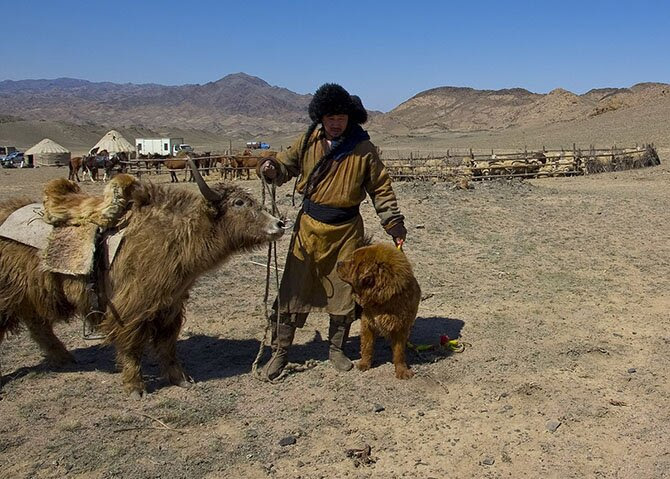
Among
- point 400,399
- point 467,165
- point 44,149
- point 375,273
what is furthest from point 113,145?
point 400,399

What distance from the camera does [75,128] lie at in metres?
85.8

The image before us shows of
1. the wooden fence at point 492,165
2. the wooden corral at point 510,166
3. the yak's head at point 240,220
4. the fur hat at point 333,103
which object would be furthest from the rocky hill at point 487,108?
the yak's head at point 240,220

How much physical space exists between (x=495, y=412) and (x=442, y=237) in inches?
250

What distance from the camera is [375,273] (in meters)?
4.57

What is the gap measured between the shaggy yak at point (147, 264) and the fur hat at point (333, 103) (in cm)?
84

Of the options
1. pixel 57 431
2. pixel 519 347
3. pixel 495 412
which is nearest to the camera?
pixel 57 431

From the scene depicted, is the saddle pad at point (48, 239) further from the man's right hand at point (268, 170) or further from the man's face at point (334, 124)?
the man's face at point (334, 124)

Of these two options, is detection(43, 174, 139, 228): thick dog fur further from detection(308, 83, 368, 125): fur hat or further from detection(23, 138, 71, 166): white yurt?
detection(23, 138, 71, 166): white yurt

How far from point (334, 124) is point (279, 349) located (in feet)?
5.82

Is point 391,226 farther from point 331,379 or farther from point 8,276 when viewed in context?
point 8,276

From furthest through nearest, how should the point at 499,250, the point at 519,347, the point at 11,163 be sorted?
the point at 11,163, the point at 499,250, the point at 519,347

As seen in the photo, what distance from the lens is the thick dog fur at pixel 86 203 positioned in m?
4.30

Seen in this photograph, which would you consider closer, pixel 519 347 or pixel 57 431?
pixel 57 431

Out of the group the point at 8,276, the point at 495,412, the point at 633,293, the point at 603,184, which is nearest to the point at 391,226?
the point at 495,412
